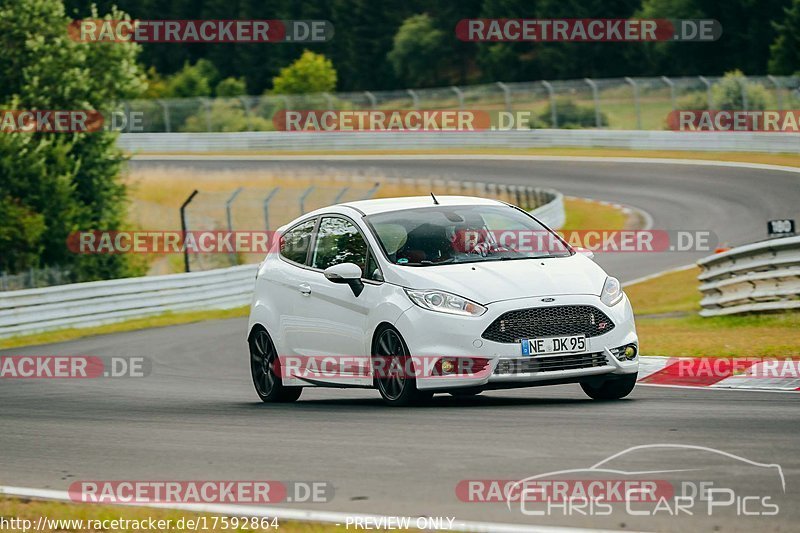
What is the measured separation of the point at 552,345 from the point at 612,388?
3.36 ft

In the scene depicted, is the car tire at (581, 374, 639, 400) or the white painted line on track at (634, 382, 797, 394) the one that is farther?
the white painted line on track at (634, 382, 797, 394)

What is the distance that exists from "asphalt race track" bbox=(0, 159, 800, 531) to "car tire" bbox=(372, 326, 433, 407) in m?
0.14

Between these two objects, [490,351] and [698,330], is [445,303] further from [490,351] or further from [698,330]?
[698,330]

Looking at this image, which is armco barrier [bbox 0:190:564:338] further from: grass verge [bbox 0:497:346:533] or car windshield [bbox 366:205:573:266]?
grass verge [bbox 0:497:346:533]

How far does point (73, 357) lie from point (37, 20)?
2163cm

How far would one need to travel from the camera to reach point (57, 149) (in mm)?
38219

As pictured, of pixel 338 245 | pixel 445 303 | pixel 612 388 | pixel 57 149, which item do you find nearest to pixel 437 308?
pixel 445 303

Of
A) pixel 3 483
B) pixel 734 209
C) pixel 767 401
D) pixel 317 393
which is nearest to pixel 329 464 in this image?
pixel 3 483

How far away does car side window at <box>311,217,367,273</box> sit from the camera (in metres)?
11.6

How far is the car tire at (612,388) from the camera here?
427 inches

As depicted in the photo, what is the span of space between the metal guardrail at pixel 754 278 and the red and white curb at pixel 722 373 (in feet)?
14.8

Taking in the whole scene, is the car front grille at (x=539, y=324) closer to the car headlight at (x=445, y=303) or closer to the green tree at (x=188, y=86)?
the car headlight at (x=445, y=303)

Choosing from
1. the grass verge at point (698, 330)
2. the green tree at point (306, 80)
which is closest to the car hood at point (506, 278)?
the grass verge at point (698, 330)

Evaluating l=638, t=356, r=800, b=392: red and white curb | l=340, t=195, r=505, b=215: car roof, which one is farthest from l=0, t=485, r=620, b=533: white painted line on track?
l=638, t=356, r=800, b=392: red and white curb
